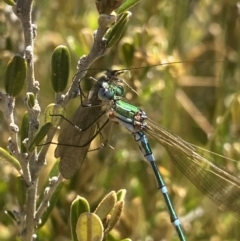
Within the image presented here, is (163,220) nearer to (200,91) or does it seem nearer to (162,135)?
(162,135)

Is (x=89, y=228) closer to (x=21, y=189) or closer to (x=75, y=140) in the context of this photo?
(x=21, y=189)

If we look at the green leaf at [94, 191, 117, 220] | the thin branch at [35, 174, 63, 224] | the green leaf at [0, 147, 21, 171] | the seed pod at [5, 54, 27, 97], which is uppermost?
the seed pod at [5, 54, 27, 97]

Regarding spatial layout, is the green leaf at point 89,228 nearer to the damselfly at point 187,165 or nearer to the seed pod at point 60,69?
the seed pod at point 60,69

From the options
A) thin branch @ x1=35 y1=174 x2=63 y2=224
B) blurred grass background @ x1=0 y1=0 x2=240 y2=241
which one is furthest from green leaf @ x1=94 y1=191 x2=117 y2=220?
blurred grass background @ x1=0 y1=0 x2=240 y2=241

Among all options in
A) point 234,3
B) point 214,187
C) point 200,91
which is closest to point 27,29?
point 214,187

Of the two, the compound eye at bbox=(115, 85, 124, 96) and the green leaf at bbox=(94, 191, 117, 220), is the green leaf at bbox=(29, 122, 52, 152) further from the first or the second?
the compound eye at bbox=(115, 85, 124, 96)

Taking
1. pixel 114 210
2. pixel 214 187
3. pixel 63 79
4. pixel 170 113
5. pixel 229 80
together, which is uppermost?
pixel 229 80

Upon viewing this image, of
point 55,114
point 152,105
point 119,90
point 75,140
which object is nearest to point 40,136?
point 55,114
